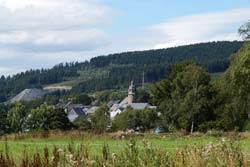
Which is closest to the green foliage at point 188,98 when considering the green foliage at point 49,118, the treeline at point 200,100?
the treeline at point 200,100

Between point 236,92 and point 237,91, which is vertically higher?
point 237,91

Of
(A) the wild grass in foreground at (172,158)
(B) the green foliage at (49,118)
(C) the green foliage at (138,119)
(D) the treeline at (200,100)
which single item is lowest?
(C) the green foliage at (138,119)

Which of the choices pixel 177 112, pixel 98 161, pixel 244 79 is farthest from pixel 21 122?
pixel 98 161

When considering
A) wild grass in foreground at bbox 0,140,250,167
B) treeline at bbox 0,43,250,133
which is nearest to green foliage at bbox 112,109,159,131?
treeline at bbox 0,43,250,133

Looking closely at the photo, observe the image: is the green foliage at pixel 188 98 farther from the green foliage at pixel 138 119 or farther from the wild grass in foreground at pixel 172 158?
the wild grass in foreground at pixel 172 158

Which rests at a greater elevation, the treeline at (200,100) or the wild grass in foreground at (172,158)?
the wild grass in foreground at (172,158)

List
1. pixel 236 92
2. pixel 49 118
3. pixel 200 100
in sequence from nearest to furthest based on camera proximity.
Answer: pixel 236 92
pixel 200 100
pixel 49 118

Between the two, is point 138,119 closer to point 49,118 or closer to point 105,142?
point 49,118

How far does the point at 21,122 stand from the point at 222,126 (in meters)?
48.5

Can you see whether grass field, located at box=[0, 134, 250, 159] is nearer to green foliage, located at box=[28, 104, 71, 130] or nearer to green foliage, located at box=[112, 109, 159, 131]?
green foliage, located at box=[28, 104, 71, 130]

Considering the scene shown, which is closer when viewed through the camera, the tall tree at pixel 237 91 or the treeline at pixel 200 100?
the tall tree at pixel 237 91

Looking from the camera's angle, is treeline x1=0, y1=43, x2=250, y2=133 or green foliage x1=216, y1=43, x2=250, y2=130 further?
treeline x1=0, y1=43, x2=250, y2=133

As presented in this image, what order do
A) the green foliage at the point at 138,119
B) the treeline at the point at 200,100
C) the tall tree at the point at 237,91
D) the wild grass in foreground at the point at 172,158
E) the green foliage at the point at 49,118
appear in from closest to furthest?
1. the wild grass in foreground at the point at 172,158
2. the tall tree at the point at 237,91
3. the treeline at the point at 200,100
4. the green foliage at the point at 49,118
5. the green foliage at the point at 138,119

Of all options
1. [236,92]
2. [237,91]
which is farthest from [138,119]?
[237,91]
